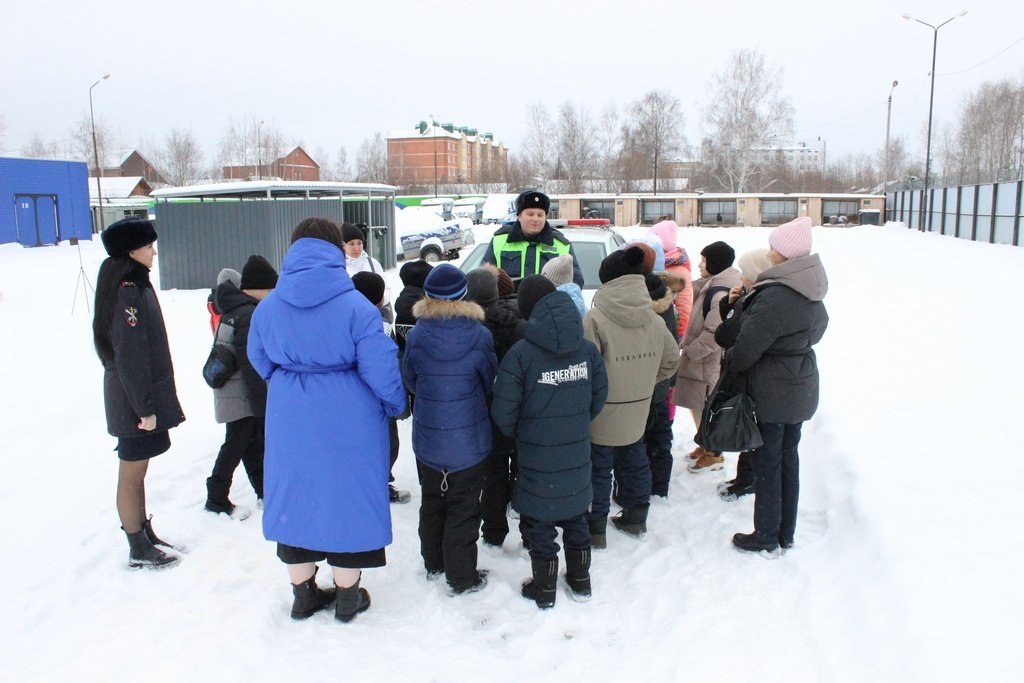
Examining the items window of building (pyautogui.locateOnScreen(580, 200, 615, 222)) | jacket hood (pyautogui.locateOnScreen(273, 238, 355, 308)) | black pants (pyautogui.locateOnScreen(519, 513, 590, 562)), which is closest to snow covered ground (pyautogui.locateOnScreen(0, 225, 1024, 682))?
black pants (pyautogui.locateOnScreen(519, 513, 590, 562))

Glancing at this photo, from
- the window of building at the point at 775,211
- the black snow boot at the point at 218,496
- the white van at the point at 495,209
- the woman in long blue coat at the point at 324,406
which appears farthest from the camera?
the window of building at the point at 775,211

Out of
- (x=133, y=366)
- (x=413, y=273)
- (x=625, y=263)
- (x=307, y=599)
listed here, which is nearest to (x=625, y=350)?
(x=625, y=263)

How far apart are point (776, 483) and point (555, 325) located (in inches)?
62.9

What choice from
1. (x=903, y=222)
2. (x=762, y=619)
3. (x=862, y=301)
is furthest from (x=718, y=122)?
(x=762, y=619)

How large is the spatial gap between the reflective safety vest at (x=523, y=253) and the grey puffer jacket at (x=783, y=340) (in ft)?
5.24

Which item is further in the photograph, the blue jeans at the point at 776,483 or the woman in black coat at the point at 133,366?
the blue jeans at the point at 776,483

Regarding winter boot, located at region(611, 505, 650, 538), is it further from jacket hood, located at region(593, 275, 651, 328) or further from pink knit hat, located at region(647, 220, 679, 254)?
pink knit hat, located at region(647, 220, 679, 254)

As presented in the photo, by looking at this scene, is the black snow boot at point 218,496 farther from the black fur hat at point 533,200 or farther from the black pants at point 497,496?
the black fur hat at point 533,200

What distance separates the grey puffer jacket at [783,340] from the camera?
363 cm

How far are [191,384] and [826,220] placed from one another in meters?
42.7

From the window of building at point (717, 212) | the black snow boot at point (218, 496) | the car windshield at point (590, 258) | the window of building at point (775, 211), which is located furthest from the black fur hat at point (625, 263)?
the window of building at point (775, 211)

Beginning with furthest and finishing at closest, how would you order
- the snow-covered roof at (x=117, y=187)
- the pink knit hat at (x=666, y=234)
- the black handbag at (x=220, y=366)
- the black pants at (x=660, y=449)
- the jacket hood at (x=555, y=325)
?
the snow-covered roof at (x=117, y=187) < the pink knit hat at (x=666, y=234) < the black pants at (x=660, y=449) < the black handbag at (x=220, y=366) < the jacket hood at (x=555, y=325)

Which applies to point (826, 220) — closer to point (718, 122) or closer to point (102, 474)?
point (718, 122)

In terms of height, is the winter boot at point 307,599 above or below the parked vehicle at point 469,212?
below
